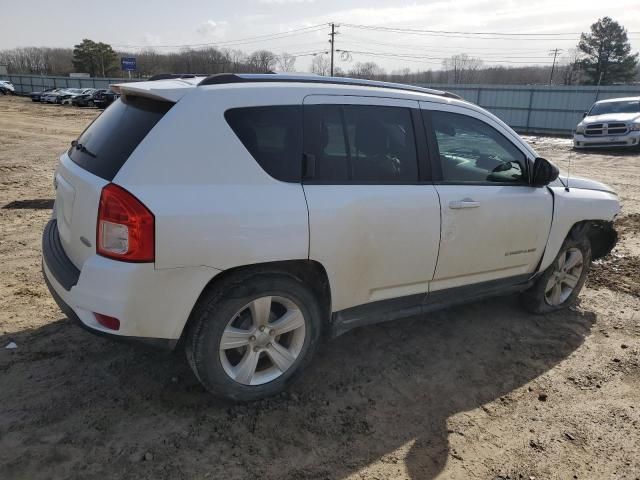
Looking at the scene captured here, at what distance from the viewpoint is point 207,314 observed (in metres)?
2.72

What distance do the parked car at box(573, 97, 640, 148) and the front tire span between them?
17324mm

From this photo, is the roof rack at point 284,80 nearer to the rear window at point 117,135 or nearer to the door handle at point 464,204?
the rear window at point 117,135

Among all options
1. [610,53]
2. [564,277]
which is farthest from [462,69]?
[564,277]

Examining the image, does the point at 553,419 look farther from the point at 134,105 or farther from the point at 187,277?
the point at 134,105

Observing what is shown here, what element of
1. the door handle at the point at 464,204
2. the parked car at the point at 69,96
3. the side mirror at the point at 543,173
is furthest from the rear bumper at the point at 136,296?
the parked car at the point at 69,96

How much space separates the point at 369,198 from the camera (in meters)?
3.06

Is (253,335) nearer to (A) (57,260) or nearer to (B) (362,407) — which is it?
(B) (362,407)

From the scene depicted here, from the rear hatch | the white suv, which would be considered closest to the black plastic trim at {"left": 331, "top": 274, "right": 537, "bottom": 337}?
the white suv

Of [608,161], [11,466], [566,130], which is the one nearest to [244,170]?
[11,466]

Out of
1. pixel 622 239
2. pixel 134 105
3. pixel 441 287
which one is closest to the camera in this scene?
pixel 134 105

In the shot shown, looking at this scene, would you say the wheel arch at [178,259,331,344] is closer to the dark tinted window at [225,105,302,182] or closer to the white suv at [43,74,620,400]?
the white suv at [43,74,620,400]

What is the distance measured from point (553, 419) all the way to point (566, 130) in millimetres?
26717

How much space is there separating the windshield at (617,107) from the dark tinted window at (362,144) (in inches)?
692

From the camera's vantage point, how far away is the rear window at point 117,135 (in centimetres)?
264
